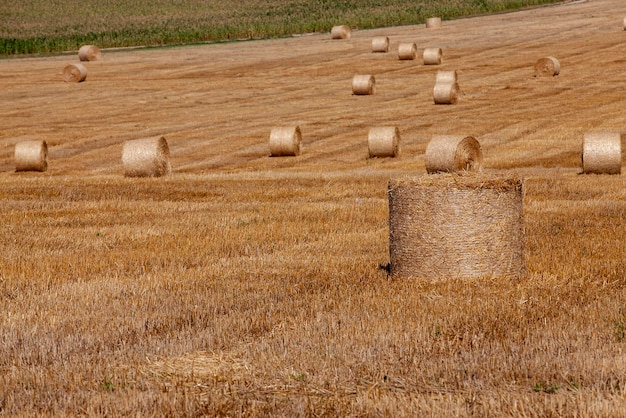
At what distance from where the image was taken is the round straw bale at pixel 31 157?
93.5 feet

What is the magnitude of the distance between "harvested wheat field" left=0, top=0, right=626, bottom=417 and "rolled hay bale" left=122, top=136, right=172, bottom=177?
68cm

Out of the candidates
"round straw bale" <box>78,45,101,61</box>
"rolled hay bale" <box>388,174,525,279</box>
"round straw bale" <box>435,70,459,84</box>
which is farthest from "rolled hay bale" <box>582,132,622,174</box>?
"round straw bale" <box>78,45,101,61</box>

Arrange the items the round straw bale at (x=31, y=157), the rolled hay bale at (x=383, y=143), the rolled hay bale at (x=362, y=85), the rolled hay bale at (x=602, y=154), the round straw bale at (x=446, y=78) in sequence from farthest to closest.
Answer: the rolled hay bale at (x=362, y=85) < the round straw bale at (x=446, y=78) < the rolled hay bale at (x=383, y=143) < the round straw bale at (x=31, y=157) < the rolled hay bale at (x=602, y=154)

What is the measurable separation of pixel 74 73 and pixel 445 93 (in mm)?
20157

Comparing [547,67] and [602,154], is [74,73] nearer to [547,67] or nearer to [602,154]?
[547,67]

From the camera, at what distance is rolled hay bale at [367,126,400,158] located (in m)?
29.4

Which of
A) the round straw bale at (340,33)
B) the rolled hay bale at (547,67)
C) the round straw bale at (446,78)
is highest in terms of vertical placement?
the round straw bale at (340,33)

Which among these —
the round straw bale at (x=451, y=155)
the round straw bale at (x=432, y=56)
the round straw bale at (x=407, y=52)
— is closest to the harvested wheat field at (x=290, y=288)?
the round straw bale at (x=451, y=155)

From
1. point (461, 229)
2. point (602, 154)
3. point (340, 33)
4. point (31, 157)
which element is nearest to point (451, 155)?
point (602, 154)

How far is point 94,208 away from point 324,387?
12489 mm

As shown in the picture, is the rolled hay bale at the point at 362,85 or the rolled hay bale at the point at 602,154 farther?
the rolled hay bale at the point at 362,85

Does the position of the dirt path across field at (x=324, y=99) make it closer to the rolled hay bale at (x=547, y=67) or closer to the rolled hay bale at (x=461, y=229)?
the rolled hay bale at (x=547, y=67)

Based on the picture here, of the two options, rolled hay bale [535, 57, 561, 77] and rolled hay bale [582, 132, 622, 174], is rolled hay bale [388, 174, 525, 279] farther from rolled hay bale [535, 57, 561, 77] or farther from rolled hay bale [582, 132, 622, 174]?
rolled hay bale [535, 57, 561, 77]

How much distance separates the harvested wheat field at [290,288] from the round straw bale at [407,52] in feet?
62.7
